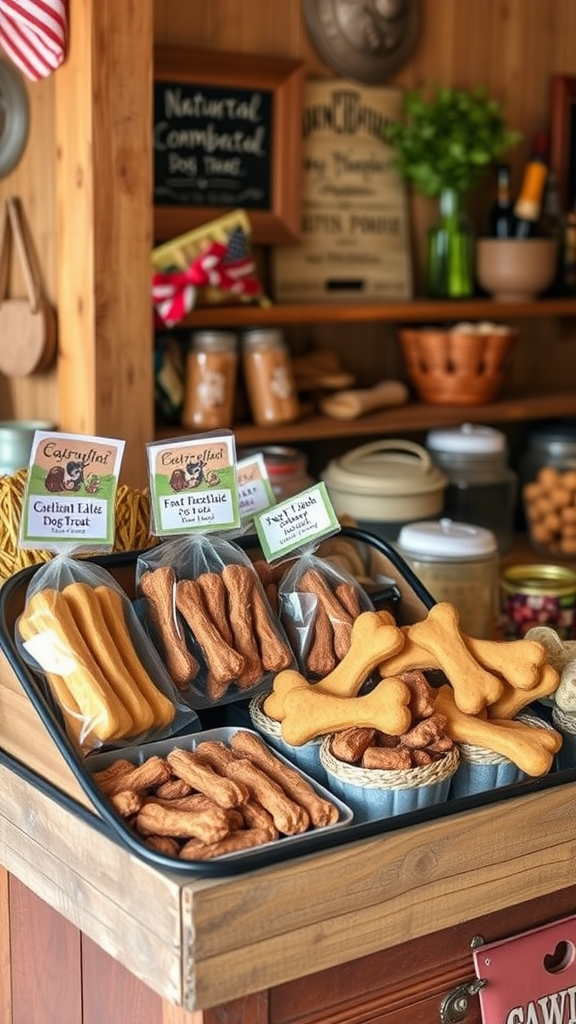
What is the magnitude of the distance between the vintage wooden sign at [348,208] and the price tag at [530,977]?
5.65ft

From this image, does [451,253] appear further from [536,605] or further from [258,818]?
[258,818]

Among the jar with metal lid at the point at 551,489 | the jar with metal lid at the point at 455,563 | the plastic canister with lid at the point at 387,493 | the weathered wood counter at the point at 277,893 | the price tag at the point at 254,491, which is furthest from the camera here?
the jar with metal lid at the point at 551,489

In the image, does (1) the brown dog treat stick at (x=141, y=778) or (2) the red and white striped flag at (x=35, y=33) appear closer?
(1) the brown dog treat stick at (x=141, y=778)

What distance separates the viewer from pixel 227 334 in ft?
8.58

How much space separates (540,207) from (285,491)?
1.06 metres

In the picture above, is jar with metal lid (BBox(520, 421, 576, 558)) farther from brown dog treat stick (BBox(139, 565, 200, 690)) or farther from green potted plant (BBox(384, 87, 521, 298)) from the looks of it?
brown dog treat stick (BBox(139, 565, 200, 690))

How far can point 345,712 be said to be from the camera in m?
1.31

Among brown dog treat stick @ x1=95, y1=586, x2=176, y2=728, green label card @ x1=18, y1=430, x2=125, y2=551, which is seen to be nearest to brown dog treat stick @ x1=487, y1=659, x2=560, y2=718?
brown dog treat stick @ x1=95, y1=586, x2=176, y2=728

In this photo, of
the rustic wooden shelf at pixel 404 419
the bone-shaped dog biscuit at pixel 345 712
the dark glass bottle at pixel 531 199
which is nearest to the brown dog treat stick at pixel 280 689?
the bone-shaped dog biscuit at pixel 345 712

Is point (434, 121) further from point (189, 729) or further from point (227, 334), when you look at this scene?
point (189, 729)

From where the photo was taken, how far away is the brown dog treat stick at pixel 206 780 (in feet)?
3.98

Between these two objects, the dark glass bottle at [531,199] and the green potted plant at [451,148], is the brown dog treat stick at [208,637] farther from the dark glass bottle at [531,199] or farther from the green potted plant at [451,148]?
the dark glass bottle at [531,199]

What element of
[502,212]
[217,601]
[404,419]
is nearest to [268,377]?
[404,419]

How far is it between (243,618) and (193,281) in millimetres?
1172
